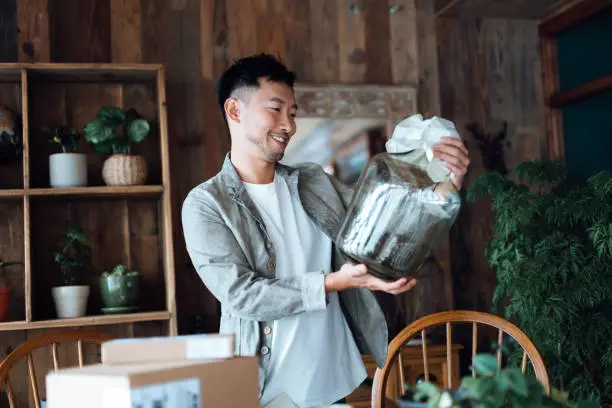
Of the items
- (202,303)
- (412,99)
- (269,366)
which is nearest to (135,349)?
(269,366)

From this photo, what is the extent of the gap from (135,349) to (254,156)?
1039mm

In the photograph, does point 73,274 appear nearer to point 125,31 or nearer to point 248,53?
point 125,31

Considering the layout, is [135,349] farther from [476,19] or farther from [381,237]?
[476,19]

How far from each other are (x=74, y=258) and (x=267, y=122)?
1.49 m

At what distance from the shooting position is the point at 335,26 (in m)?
3.41

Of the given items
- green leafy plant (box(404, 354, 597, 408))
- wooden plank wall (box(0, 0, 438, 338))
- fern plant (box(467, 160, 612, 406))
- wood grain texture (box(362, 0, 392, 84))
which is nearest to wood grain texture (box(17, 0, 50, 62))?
wooden plank wall (box(0, 0, 438, 338))

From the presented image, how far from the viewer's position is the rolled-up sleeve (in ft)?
4.90

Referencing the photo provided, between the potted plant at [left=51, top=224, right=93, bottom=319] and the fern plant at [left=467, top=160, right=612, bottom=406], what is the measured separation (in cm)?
167

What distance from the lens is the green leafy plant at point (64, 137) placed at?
292 cm

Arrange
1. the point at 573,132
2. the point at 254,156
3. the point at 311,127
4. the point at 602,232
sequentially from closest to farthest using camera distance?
the point at 254,156 → the point at 602,232 → the point at 311,127 → the point at 573,132

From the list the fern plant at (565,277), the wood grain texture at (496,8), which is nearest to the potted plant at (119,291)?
the fern plant at (565,277)

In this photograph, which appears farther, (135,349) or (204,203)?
(204,203)

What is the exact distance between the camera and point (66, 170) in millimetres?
2863

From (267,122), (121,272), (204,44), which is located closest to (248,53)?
(204,44)
